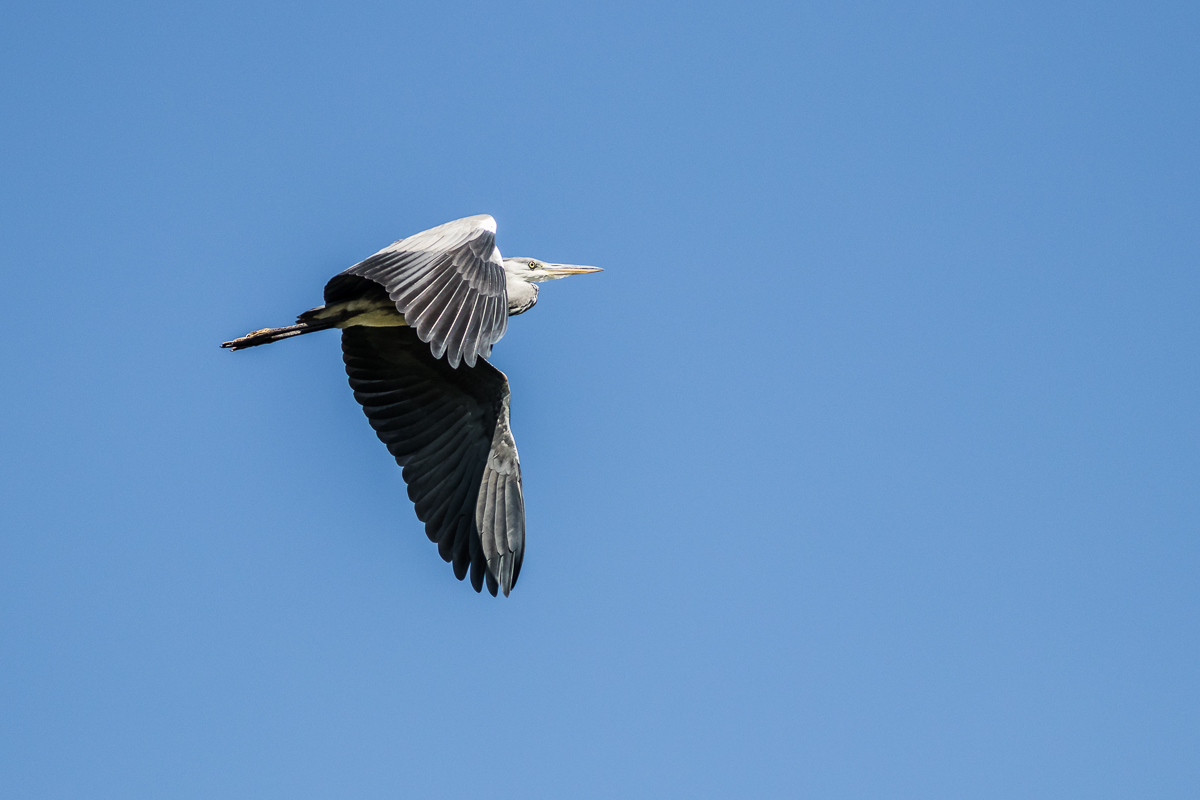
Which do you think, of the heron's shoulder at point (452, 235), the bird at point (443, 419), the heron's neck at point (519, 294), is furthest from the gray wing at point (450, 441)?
the heron's shoulder at point (452, 235)

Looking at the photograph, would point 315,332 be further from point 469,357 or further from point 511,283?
point 469,357

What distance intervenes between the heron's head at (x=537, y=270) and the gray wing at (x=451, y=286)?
193 cm

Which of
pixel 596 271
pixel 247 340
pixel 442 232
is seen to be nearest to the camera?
pixel 442 232

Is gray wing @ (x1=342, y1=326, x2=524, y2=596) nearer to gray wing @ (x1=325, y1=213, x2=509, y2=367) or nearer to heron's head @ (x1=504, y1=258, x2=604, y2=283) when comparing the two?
heron's head @ (x1=504, y1=258, x2=604, y2=283)

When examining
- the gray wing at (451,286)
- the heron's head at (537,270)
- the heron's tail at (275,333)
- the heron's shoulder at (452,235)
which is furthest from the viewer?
the heron's head at (537,270)

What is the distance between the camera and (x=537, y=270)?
11.0 metres

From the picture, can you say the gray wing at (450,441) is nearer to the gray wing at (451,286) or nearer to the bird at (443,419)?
the bird at (443,419)

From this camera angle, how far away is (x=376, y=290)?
30.7 feet

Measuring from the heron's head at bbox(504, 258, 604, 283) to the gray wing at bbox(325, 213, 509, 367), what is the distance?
6.32 ft

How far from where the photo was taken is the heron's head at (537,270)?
10789 millimetres

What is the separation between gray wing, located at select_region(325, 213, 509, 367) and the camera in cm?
756

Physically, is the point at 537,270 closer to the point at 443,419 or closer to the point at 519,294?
the point at 519,294

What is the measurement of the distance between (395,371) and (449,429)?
2.22 ft

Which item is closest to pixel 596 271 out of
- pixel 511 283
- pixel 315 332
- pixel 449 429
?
pixel 511 283
